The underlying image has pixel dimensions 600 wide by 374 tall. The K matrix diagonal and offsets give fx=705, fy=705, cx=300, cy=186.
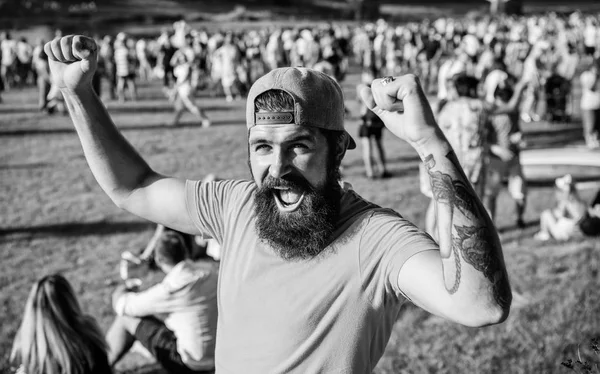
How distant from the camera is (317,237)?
198 cm

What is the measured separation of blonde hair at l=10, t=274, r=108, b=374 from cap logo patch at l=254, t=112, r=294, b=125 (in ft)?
7.61

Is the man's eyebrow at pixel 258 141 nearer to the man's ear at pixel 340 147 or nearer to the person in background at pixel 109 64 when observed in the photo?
the man's ear at pixel 340 147

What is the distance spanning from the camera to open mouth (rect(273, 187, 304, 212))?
203 centimetres

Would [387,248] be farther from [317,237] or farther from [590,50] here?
[590,50]

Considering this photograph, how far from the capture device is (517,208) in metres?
7.67

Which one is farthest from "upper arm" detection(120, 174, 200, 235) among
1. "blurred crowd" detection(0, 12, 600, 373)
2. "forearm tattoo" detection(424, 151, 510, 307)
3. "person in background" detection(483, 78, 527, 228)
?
"person in background" detection(483, 78, 527, 228)

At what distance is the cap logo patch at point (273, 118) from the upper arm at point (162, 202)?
18.4 inches

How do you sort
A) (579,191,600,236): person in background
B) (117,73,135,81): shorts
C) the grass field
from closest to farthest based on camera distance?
the grass field → (579,191,600,236): person in background → (117,73,135,81): shorts

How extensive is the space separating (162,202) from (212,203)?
0.19 meters

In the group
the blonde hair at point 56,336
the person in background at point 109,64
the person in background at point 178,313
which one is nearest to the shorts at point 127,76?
the person in background at point 109,64

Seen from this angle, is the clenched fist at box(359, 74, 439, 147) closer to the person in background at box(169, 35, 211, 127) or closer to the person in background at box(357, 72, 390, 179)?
the person in background at box(357, 72, 390, 179)

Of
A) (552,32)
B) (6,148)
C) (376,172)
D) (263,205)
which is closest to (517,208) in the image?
(376,172)

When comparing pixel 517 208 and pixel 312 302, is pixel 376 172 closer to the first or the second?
pixel 517 208

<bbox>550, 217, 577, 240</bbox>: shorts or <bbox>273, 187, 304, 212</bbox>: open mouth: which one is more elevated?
<bbox>273, 187, 304, 212</bbox>: open mouth
